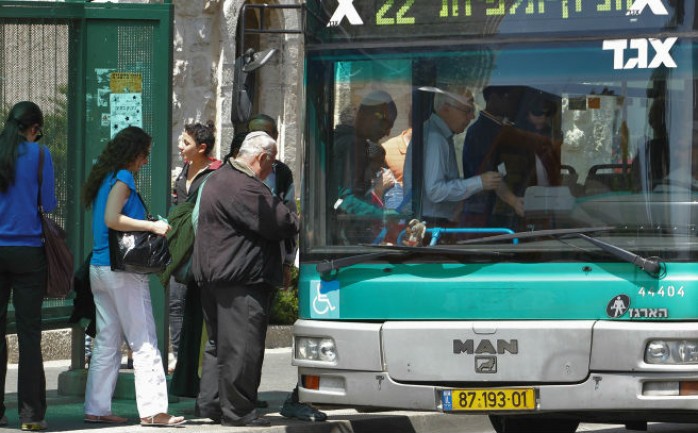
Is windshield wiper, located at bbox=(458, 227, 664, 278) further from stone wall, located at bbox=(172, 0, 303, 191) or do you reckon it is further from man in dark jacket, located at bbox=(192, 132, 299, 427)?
stone wall, located at bbox=(172, 0, 303, 191)

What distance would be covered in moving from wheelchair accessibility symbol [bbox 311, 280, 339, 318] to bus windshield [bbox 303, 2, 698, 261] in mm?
186

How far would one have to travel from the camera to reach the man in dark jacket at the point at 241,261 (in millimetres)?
9820

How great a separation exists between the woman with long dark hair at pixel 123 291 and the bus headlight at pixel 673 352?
2926mm

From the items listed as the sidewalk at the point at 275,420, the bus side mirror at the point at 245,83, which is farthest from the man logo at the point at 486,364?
the bus side mirror at the point at 245,83

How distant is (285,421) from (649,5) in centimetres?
338

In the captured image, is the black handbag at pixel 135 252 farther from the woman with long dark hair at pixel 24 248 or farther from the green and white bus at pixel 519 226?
the green and white bus at pixel 519 226

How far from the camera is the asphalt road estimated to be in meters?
10.1

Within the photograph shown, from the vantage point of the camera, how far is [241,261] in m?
9.83

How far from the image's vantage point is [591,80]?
8.90 metres

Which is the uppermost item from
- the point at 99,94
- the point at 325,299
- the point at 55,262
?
the point at 99,94

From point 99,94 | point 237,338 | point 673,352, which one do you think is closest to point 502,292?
point 673,352

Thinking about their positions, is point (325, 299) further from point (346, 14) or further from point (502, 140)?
point (346, 14)

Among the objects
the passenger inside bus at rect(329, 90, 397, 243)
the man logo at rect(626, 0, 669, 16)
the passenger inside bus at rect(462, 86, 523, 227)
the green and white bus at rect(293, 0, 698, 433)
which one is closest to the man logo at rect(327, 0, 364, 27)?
the green and white bus at rect(293, 0, 698, 433)

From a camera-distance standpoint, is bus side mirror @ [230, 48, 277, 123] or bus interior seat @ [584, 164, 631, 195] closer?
bus interior seat @ [584, 164, 631, 195]
